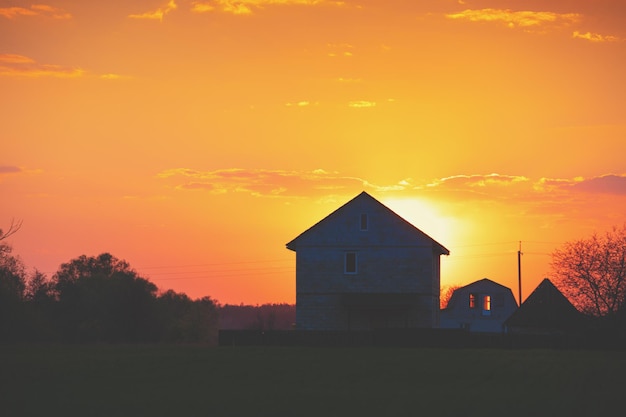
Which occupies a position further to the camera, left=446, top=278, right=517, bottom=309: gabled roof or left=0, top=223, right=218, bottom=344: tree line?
left=446, top=278, right=517, bottom=309: gabled roof

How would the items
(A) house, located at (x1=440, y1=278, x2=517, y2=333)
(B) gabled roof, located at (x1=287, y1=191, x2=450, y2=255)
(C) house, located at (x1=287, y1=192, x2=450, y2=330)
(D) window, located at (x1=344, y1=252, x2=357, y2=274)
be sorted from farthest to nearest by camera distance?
(A) house, located at (x1=440, y1=278, x2=517, y2=333) → (B) gabled roof, located at (x1=287, y1=191, x2=450, y2=255) → (D) window, located at (x1=344, y1=252, x2=357, y2=274) → (C) house, located at (x1=287, y1=192, x2=450, y2=330)

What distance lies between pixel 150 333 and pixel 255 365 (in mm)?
44529

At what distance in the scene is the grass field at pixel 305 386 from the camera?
77.2ft

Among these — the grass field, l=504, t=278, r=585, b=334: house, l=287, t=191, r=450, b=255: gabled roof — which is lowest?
the grass field

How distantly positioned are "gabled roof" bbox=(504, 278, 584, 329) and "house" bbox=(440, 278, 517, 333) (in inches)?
1412

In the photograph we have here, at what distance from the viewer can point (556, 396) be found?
27156 millimetres

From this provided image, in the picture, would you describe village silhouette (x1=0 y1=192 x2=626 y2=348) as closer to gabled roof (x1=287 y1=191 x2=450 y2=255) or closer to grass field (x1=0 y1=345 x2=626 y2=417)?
gabled roof (x1=287 y1=191 x2=450 y2=255)

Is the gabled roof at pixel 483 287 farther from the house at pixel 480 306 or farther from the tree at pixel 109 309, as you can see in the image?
the tree at pixel 109 309

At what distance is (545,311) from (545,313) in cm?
16

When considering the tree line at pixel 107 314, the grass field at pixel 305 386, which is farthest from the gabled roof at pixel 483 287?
the grass field at pixel 305 386

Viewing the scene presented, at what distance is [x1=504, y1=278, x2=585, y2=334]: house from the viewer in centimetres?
7919

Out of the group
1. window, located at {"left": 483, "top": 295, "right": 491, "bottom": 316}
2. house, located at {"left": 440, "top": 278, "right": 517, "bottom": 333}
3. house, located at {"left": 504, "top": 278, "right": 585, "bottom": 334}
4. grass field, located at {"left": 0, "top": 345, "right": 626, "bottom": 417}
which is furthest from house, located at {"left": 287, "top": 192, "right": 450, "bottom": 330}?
window, located at {"left": 483, "top": 295, "right": 491, "bottom": 316}

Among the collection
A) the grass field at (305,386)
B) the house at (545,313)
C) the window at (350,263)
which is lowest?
the grass field at (305,386)

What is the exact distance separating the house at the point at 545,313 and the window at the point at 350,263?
16.9 m
